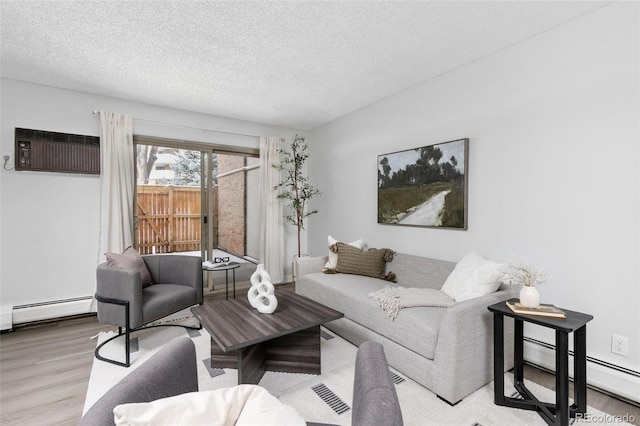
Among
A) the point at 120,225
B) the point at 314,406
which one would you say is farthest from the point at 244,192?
the point at 314,406

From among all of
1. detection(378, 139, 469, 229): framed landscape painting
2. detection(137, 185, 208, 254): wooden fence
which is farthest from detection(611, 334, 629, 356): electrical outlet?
detection(137, 185, 208, 254): wooden fence

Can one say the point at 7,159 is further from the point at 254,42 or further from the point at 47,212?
the point at 254,42

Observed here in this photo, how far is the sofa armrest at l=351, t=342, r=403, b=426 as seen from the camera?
0.73 meters

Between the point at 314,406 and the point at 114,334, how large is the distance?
223cm

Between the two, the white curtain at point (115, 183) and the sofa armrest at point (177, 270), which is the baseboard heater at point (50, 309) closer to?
the white curtain at point (115, 183)

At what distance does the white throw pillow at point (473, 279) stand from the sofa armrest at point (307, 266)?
1.59 m

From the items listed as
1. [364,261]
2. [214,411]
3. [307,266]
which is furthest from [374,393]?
[307,266]

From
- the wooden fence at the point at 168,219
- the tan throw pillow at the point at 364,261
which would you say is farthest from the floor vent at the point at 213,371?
the wooden fence at the point at 168,219

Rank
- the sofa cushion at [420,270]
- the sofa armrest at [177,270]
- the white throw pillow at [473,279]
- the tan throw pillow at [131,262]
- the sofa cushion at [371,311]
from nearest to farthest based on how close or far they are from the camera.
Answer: the sofa cushion at [371,311] < the white throw pillow at [473,279] < the tan throw pillow at [131,262] < the sofa cushion at [420,270] < the sofa armrest at [177,270]

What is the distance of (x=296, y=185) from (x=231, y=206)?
1052 millimetres

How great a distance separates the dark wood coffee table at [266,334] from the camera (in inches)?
75.9

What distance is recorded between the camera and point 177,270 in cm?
308

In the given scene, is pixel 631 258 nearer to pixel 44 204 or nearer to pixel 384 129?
pixel 384 129

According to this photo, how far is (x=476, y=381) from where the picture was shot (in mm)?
1965
